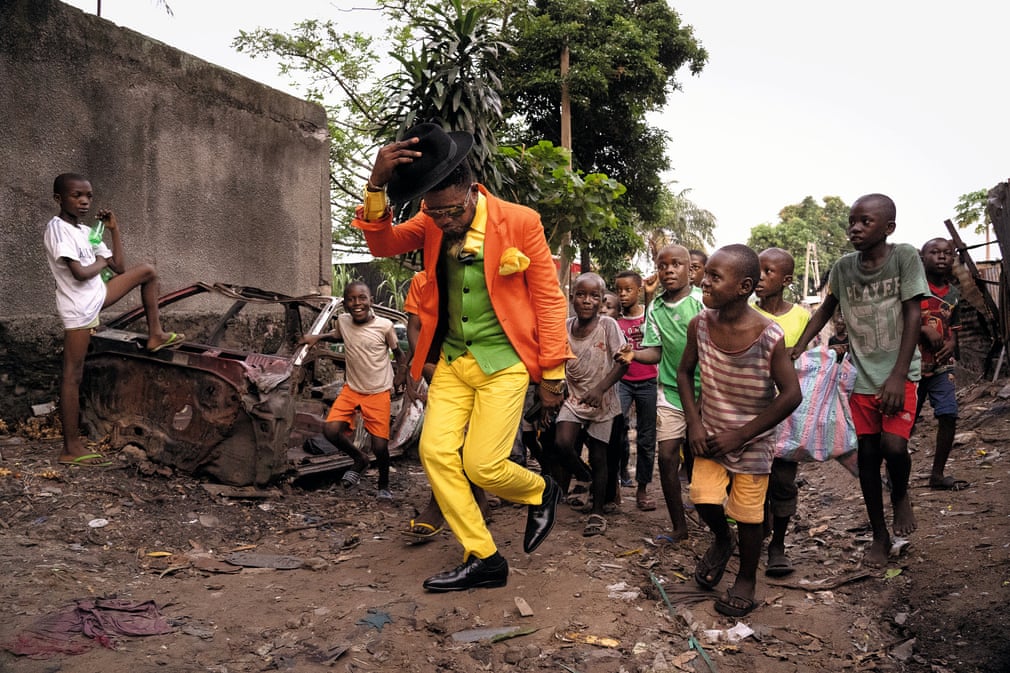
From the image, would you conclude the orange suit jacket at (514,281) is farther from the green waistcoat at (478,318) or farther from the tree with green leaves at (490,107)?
the tree with green leaves at (490,107)

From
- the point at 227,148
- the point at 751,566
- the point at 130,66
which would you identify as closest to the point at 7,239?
the point at 130,66

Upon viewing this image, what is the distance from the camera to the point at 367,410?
237 inches

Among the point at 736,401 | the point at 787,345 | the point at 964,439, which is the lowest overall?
the point at 964,439

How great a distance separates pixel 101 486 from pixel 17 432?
5.10 feet

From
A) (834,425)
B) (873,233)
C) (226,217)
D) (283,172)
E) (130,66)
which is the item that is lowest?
(834,425)

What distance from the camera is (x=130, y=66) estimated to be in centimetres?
750

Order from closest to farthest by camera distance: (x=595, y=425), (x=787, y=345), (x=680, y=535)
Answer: (x=787, y=345), (x=680, y=535), (x=595, y=425)

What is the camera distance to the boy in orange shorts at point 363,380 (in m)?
6.00

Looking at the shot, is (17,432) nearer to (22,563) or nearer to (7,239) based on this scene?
(7,239)

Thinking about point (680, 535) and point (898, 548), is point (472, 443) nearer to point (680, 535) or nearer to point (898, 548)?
point (680, 535)

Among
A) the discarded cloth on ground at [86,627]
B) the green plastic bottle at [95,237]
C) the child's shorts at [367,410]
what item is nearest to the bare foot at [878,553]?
the child's shorts at [367,410]

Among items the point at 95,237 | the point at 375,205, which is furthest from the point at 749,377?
the point at 95,237

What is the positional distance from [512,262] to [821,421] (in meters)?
1.95

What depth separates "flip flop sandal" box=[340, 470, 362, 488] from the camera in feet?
20.7
